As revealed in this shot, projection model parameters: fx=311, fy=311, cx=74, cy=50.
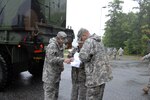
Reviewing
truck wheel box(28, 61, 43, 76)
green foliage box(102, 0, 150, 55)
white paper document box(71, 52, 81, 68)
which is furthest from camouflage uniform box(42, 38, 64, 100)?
green foliage box(102, 0, 150, 55)

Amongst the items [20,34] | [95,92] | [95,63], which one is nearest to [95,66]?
[95,63]

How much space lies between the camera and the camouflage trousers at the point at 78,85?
5836 mm

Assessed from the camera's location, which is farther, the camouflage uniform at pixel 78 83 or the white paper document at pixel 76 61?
the camouflage uniform at pixel 78 83

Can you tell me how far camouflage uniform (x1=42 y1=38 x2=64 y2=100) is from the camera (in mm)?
5633

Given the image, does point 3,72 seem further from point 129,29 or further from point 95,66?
point 129,29

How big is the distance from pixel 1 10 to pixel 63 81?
3371 mm

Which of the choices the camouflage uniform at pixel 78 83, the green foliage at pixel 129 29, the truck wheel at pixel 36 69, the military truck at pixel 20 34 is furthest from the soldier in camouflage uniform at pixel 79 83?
the green foliage at pixel 129 29

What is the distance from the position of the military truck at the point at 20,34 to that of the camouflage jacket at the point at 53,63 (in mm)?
1960

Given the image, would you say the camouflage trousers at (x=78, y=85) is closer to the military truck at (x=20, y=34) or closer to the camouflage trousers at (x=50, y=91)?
the camouflage trousers at (x=50, y=91)

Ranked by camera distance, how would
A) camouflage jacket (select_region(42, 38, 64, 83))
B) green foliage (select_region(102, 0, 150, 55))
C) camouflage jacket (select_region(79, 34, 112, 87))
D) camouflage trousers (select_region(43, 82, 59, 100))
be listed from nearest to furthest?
camouflage jacket (select_region(79, 34, 112, 87))
camouflage jacket (select_region(42, 38, 64, 83))
camouflage trousers (select_region(43, 82, 59, 100))
green foliage (select_region(102, 0, 150, 55))

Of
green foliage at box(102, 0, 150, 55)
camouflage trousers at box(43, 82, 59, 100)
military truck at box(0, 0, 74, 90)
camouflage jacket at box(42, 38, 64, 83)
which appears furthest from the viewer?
green foliage at box(102, 0, 150, 55)

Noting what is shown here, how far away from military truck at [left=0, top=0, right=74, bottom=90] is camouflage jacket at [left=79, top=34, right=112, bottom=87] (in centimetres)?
290

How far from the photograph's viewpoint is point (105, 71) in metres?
4.97

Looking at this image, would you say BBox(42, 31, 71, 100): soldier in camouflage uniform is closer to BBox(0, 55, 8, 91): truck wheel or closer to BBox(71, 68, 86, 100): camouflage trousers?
BBox(71, 68, 86, 100): camouflage trousers
